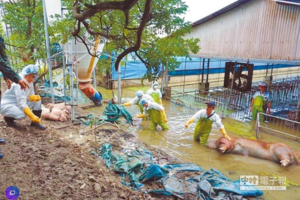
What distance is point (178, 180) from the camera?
4734 mm

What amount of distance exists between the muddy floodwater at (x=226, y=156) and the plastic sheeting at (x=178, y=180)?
76cm

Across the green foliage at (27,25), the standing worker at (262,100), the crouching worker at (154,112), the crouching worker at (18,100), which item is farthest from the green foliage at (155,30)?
the standing worker at (262,100)

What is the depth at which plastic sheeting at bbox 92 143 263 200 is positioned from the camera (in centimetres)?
435

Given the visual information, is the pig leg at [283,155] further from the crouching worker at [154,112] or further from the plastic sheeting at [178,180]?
the crouching worker at [154,112]

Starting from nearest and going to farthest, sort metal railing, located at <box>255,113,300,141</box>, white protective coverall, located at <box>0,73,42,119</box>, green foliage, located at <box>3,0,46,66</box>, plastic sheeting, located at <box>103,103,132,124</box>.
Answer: white protective coverall, located at <box>0,73,42,119</box>
metal railing, located at <box>255,113,300,141</box>
plastic sheeting, located at <box>103,103,132,124</box>
green foliage, located at <box>3,0,46,66</box>

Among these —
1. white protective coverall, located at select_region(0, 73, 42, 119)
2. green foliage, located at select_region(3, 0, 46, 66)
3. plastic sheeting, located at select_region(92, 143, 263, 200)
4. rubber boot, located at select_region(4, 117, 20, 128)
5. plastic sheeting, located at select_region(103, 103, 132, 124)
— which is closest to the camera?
plastic sheeting, located at select_region(92, 143, 263, 200)

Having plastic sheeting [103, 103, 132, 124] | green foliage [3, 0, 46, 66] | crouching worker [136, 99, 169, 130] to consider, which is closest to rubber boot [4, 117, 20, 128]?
plastic sheeting [103, 103, 132, 124]

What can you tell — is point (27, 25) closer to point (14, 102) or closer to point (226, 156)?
point (14, 102)

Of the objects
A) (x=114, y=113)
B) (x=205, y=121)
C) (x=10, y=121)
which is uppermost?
(x=10, y=121)

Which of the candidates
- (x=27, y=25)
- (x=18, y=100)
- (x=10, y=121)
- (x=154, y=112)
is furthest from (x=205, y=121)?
(x=27, y=25)

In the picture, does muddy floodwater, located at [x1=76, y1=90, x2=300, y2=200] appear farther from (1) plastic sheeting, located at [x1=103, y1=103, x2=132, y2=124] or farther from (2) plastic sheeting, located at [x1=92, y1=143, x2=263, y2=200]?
(2) plastic sheeting, located at [x1=92, y1=143, x2=263, y2=200]

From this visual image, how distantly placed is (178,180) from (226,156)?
251 centimetres

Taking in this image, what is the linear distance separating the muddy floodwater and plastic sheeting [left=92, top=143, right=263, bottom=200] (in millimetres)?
760

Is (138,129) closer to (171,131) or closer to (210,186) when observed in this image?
(171,131)
